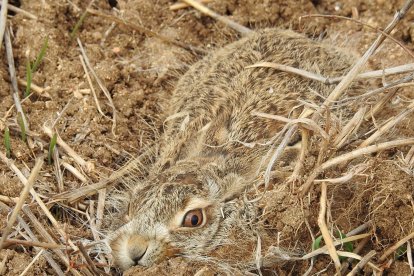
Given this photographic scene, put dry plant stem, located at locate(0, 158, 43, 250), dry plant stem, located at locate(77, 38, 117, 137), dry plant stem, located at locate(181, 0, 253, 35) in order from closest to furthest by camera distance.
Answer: dry plant stem, located at locate(0, 158, 43, 250) → dry plant stem, located at locate(77, 38, 117, 137) → dry plant stem, located at locate(181, 0, 253, 35)

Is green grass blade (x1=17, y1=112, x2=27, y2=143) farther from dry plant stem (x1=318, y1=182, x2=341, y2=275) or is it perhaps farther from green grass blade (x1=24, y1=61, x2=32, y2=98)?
dry plant stem (x1=318, y1=182, x2=341, y2=275)

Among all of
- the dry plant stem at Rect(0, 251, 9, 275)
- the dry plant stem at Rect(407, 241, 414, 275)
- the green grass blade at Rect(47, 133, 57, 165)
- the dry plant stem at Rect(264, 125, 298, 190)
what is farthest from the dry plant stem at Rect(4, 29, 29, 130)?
the dry plant stem at Rect(407, 241, 414, 275)

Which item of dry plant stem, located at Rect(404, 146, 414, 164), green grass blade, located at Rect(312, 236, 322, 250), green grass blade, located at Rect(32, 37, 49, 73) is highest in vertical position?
green grass blade, located at Rect(32, 37, 49, 73)

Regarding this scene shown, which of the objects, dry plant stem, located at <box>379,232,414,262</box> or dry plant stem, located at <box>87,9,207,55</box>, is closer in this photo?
dry plant stem, located at <box>379,232,414,262</box>

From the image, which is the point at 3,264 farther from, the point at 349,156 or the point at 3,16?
the point at 349,156

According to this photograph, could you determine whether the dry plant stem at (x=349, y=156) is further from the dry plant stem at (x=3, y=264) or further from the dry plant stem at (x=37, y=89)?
the dry plant stem at (x=37, y=89)

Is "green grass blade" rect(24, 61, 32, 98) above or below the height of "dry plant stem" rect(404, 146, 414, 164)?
above

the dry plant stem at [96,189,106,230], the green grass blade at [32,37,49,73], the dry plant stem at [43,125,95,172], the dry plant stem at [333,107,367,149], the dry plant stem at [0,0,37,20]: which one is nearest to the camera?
the dry plant stem at [333,107,367,149]
